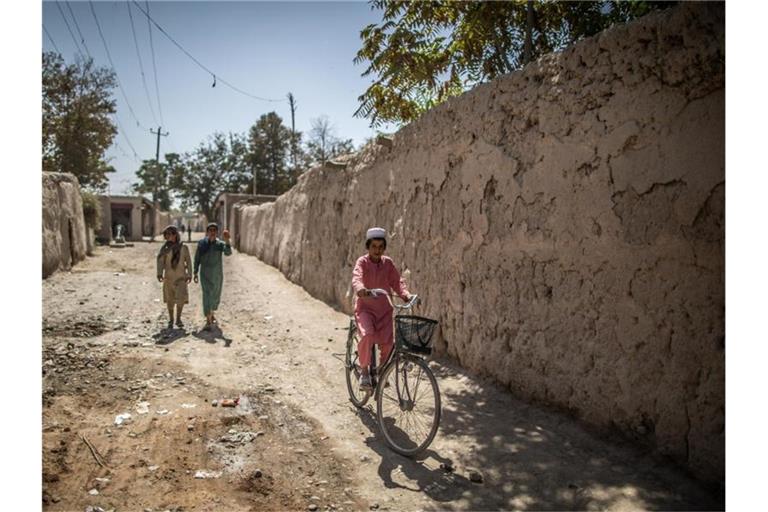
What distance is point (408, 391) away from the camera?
131 inches

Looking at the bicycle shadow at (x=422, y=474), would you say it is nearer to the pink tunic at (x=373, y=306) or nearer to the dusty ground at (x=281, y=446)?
the dusty ground at (x=281, y=446)

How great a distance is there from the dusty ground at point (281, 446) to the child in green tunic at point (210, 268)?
3.79 feet

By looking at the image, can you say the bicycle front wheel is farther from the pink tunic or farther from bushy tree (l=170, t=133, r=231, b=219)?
bushy tree (l=170, t=133, r=231, b=219)

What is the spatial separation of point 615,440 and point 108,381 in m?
4.31

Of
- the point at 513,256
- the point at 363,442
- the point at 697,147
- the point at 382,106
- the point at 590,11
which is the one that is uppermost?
the point at 590,11

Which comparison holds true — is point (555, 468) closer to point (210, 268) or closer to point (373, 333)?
point (373, 333)

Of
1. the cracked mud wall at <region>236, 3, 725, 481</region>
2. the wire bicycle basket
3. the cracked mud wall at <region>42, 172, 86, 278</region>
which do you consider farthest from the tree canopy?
the cracked mud wall at <region>42, 172, 86, 278</region>

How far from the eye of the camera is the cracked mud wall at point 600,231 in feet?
8.43

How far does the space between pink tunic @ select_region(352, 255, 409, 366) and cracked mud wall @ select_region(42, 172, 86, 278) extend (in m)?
8.39

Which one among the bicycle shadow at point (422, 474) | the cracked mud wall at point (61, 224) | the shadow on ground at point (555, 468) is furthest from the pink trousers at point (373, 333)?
the cracked mud wall at point (61, 224)

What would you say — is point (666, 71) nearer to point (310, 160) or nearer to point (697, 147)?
point (697, 147)

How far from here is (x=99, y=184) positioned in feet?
79.7

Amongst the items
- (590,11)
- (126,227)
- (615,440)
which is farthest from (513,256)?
(126,227)

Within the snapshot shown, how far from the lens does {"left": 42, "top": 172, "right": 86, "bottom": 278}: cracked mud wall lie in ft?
30.8
